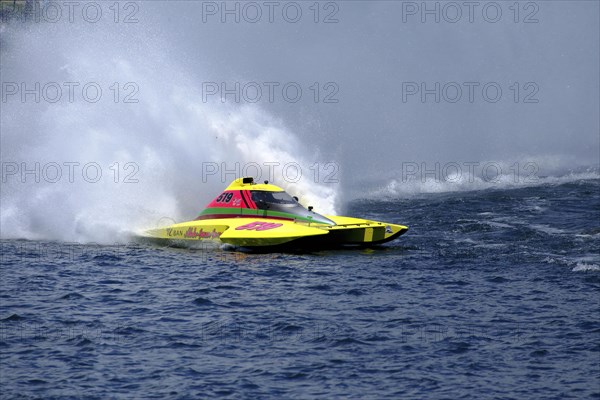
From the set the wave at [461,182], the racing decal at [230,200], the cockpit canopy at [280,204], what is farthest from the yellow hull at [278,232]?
the wave at [461,182]

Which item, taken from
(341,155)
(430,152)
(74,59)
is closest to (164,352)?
(74,59)

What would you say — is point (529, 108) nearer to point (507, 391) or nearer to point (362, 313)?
point (362, 313)

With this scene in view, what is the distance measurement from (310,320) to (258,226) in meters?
8.83

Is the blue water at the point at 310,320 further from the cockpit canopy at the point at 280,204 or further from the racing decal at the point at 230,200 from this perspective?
the racing decal at the point at 230,200

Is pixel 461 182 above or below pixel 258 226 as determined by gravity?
above

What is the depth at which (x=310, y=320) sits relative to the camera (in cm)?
1903

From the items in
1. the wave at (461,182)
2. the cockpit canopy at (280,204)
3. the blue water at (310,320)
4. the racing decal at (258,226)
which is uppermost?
the wave at (461,182)

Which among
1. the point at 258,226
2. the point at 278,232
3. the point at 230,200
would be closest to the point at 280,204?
the point at 258,226

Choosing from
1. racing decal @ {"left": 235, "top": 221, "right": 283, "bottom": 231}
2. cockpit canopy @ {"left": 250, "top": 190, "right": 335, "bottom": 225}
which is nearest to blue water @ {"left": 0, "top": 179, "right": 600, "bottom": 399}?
racing decal @ {"left": 235, "top": 221, "right": 283, "bottom": 231}

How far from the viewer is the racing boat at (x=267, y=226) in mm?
26844

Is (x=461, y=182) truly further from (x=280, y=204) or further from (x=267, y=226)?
(x=267, y=226)

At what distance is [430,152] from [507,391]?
46594 mm

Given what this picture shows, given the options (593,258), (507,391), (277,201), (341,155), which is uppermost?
(341,155)

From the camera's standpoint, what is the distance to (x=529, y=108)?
225 ft
